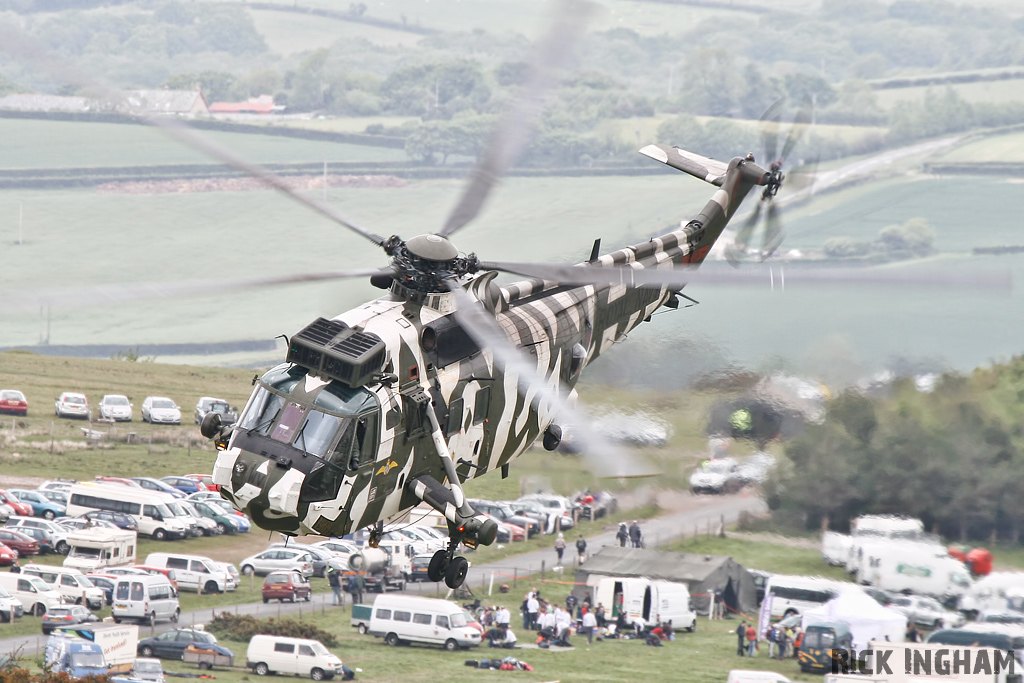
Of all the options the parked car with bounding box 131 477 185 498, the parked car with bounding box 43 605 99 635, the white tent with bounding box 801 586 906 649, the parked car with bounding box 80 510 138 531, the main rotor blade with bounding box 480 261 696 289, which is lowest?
the parked car with bounding box 43 605 99 635

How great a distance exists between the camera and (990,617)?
49.8 metres

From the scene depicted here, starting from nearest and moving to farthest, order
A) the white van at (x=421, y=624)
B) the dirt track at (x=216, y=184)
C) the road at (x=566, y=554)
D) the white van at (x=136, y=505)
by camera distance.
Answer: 1. the white van at (x=421, y=624)
2. the road at (x=566, y=554)
3. the white van at (x=136, y=505)
4. the dirt track at (x=216, y=184)

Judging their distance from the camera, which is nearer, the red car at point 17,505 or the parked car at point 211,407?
the red car at point 17,505

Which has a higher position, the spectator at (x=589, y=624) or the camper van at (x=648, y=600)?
the camper van at (x=648, y=600)

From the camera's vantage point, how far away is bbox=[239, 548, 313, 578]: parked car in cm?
5491

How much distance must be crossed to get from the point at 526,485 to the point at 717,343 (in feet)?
44.4

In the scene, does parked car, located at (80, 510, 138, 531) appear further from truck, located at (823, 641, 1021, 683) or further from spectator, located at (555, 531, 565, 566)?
truck, located at (823, 641, 1021, 683)

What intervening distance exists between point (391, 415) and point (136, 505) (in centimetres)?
3915

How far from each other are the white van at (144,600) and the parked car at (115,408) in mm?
21905

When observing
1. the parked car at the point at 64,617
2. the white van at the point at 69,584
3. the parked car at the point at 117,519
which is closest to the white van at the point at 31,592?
the parked car at the point at 64,617

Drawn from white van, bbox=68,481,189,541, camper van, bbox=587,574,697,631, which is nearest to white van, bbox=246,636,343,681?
white van, bbox=68,481,189,541

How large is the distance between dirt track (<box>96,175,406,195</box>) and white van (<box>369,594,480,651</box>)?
381 ft

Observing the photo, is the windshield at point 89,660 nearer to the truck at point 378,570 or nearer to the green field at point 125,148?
the truck at point 378,570

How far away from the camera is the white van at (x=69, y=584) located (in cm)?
4991
